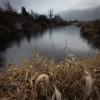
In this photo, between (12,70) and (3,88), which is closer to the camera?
(3,88)

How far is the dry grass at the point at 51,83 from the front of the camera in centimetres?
250

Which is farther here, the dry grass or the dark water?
the dark water

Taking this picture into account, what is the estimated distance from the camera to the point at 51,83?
2.57 m

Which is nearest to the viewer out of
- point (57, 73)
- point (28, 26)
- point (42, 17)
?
point (57, 73)

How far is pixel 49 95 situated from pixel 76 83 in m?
0.32

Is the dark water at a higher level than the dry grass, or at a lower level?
lower

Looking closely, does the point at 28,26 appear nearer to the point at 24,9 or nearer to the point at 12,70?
the point at 24,9

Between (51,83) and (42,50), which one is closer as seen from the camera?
(51,83)

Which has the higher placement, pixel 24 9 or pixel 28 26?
pixel 24 9

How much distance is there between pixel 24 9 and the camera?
72.6 m

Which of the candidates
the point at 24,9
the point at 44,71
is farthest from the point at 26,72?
the point at 24,9

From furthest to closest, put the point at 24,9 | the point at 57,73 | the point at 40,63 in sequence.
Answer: the point at 24,9 < the point at 40,63 < the point at 57,73

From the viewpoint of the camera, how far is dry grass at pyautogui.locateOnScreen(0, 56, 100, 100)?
2.50 meters

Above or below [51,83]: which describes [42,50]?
below
